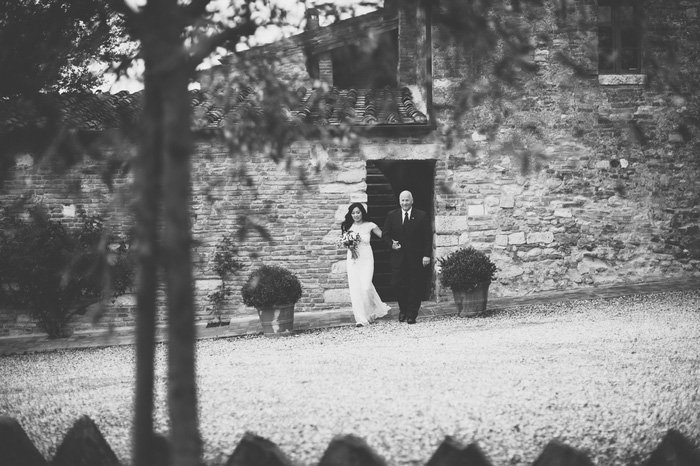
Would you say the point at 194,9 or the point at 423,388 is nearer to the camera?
the point at 194,9

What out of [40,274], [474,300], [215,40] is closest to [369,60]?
[215,40]

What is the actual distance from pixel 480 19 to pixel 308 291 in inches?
330

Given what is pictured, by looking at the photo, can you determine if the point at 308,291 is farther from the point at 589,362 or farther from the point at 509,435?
the point at 509,435

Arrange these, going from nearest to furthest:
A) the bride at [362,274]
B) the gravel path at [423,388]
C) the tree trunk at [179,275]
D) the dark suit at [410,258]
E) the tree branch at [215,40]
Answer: the tree trunk at [179,275] → the tree branch at [215,40] → the gravel path at [423,388] → the dark suit at [410,258] → the bride at [362,274]

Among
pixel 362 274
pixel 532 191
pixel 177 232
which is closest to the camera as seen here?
pixel 177 232

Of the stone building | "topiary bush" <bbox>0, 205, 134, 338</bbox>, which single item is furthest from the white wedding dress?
"topiary bush" <bbox>0, 205, 134, 338</bbox>

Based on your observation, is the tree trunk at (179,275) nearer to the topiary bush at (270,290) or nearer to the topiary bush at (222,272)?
the topiary bush at (270,290)

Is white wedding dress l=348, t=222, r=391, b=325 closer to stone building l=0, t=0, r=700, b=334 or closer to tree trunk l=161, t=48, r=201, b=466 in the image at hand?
stone building l=0, t=0, r=700, b=334

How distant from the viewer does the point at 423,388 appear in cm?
470

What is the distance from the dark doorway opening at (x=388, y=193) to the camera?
435 inches

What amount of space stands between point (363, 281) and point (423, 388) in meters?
4.44

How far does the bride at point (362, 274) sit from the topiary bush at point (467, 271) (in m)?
1.04

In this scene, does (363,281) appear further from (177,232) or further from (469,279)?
(177,232)

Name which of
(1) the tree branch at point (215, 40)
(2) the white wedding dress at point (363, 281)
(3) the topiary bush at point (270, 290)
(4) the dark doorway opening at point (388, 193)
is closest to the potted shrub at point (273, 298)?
(3) the topiary bush at point (270, 290)
